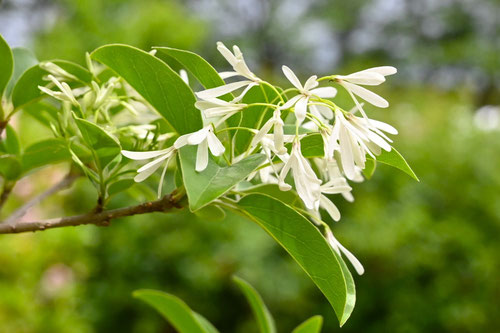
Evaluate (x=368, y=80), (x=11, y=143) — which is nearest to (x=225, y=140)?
(x=368, y=80)

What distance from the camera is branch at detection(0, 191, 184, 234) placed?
0.45m

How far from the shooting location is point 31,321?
6.06ft

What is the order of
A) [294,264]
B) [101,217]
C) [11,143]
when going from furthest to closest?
[294,264] < [11,143] < [101,217]

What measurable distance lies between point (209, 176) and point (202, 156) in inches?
0.6

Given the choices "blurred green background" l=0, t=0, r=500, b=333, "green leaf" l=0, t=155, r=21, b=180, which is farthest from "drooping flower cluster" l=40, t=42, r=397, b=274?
"blurred green background" l=0, t=0, r=500, b=333

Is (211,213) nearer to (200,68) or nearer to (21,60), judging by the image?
(200,68)

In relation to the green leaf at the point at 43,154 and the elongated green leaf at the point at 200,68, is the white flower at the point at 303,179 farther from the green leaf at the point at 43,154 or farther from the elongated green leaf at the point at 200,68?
the green leaf at the point at 43,154

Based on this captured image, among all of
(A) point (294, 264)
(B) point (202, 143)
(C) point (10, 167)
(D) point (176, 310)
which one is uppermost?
(B) point (202, 143)

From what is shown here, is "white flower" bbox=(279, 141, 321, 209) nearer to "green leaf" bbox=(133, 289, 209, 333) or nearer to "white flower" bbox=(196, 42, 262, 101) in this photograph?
"white flower" bbox=(196, 42, 262, 101)

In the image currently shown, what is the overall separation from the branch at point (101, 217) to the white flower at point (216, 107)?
0.08 meters

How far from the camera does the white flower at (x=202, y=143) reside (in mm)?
394

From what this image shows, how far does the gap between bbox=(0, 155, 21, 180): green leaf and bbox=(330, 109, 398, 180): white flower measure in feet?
1.07

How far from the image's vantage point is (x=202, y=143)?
1.32ft

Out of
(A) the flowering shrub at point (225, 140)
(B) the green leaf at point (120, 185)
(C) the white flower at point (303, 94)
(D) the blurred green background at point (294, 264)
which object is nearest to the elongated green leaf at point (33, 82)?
(A) the flowering shrub at point (225, 140)
